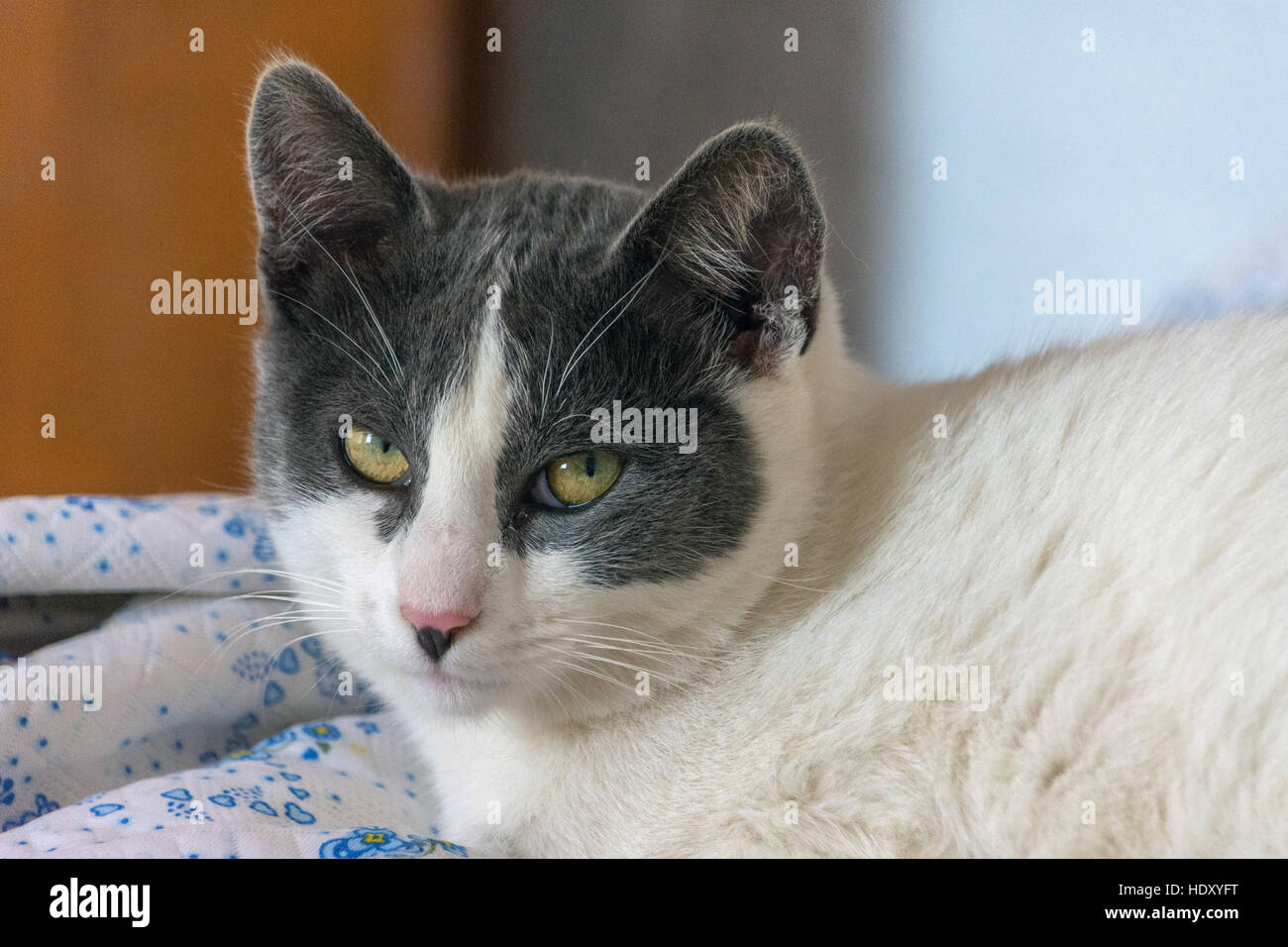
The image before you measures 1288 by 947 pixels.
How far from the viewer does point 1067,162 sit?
1.94m

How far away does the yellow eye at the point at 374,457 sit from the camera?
1.03 metres

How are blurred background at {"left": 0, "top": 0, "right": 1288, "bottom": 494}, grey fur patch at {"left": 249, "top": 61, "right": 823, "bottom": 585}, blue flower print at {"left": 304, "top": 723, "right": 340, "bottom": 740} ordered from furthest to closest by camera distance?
blurred background at {"left": 0, "top": 0, "right": 1288, "bottom": 494} < blue flower print at {"left": 304, "top": 723, "right": 340, "bottom": 740} < grey fur patch at {"left": 249, "top": 61, "right": 823, "bottom": 585}

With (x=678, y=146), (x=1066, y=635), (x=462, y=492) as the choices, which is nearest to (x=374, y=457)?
(x=462, y=492)

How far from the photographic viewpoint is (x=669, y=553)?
100 cm

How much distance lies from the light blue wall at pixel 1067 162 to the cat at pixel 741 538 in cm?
68

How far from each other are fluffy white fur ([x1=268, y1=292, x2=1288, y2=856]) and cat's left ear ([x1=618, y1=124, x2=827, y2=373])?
69mm

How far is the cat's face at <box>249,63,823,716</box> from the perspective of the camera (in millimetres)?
952

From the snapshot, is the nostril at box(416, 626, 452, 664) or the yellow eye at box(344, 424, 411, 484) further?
the yellow eye at box(344, 424, 411, 484)

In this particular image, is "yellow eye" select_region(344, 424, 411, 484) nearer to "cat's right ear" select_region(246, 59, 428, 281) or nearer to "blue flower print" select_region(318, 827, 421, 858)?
"cat's right ear" select_region(246, 59, 428, 281)

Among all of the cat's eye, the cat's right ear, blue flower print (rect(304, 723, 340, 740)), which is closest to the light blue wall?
the cat's eye

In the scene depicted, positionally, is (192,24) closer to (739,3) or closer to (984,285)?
(739,3)

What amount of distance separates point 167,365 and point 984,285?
5.49 ft

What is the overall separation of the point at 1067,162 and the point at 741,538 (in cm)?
Result: 136

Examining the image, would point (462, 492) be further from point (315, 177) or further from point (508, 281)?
point (315, 177)
